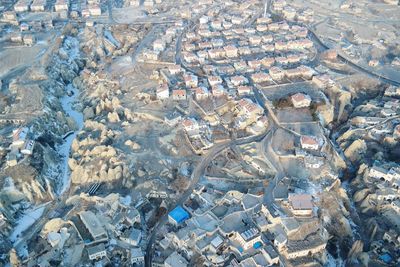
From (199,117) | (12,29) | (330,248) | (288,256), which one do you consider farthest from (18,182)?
(12,29)

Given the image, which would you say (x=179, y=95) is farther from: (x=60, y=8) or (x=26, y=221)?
(x=60, y=8)

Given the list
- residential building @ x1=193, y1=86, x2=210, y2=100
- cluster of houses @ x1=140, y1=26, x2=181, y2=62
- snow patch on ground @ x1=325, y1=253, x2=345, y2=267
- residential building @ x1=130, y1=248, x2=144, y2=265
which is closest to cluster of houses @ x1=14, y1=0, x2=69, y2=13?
cluster of houses @ x1=140, y1=26, x2=181, y2=62

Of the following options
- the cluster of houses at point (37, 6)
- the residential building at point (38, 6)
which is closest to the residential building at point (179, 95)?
the cluster of houses at point (37, 6)

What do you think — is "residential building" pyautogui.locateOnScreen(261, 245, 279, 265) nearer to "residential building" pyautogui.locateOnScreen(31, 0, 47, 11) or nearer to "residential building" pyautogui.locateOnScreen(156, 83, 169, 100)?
"residential building" pyautogui.locateOnScreen(156, 83, 169, 100)

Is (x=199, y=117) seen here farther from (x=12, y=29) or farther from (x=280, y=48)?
(x=12, y=29)

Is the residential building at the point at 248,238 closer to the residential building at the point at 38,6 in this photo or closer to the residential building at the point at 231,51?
the residential building at the point at 231,51

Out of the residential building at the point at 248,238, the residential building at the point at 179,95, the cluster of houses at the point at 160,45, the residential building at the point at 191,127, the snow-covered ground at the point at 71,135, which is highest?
the cluster of houses at the point at 160,45
